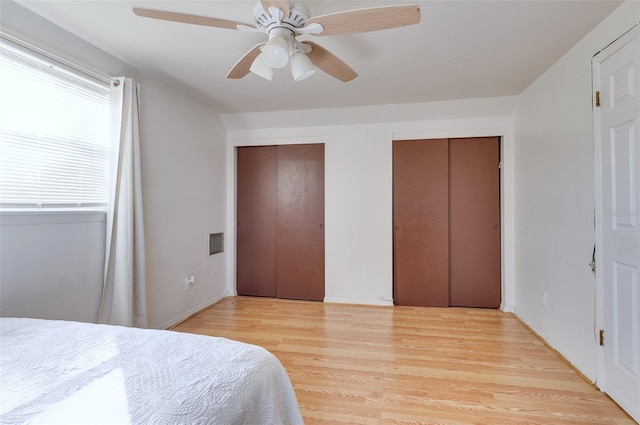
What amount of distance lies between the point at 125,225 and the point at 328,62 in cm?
188

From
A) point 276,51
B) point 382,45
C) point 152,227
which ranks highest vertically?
point 382,45

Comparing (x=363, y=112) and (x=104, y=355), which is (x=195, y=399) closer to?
(x=104, y=355)

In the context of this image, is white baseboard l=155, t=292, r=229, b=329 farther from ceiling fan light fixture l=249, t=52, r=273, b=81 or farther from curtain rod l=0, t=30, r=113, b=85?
ceiling fan light fixture l=249, t=52, r=273, b=81

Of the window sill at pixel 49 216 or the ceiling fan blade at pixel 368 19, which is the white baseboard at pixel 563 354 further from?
the window sill at pixel 49 216

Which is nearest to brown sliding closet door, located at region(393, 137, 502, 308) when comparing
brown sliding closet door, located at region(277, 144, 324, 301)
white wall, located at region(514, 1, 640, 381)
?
white wall, located at region(514, 1, 640, 381)

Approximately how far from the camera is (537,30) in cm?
186

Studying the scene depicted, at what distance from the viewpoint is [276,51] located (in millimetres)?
1407

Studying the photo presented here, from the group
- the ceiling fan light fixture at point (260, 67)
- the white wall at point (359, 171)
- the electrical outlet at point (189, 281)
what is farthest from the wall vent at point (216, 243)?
the ceiling fan light fixture at point (260, 67)

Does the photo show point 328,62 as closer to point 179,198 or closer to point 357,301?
point 179,198

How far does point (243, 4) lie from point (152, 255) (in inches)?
84.7

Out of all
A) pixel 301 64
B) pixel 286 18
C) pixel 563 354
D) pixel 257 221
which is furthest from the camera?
pixel 257 221

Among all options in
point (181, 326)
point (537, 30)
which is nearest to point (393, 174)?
point (537, 30)

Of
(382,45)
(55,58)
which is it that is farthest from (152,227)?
(382,45)

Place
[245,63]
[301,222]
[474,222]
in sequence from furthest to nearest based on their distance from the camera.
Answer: [301,222] < [474,222] < [245,63]
